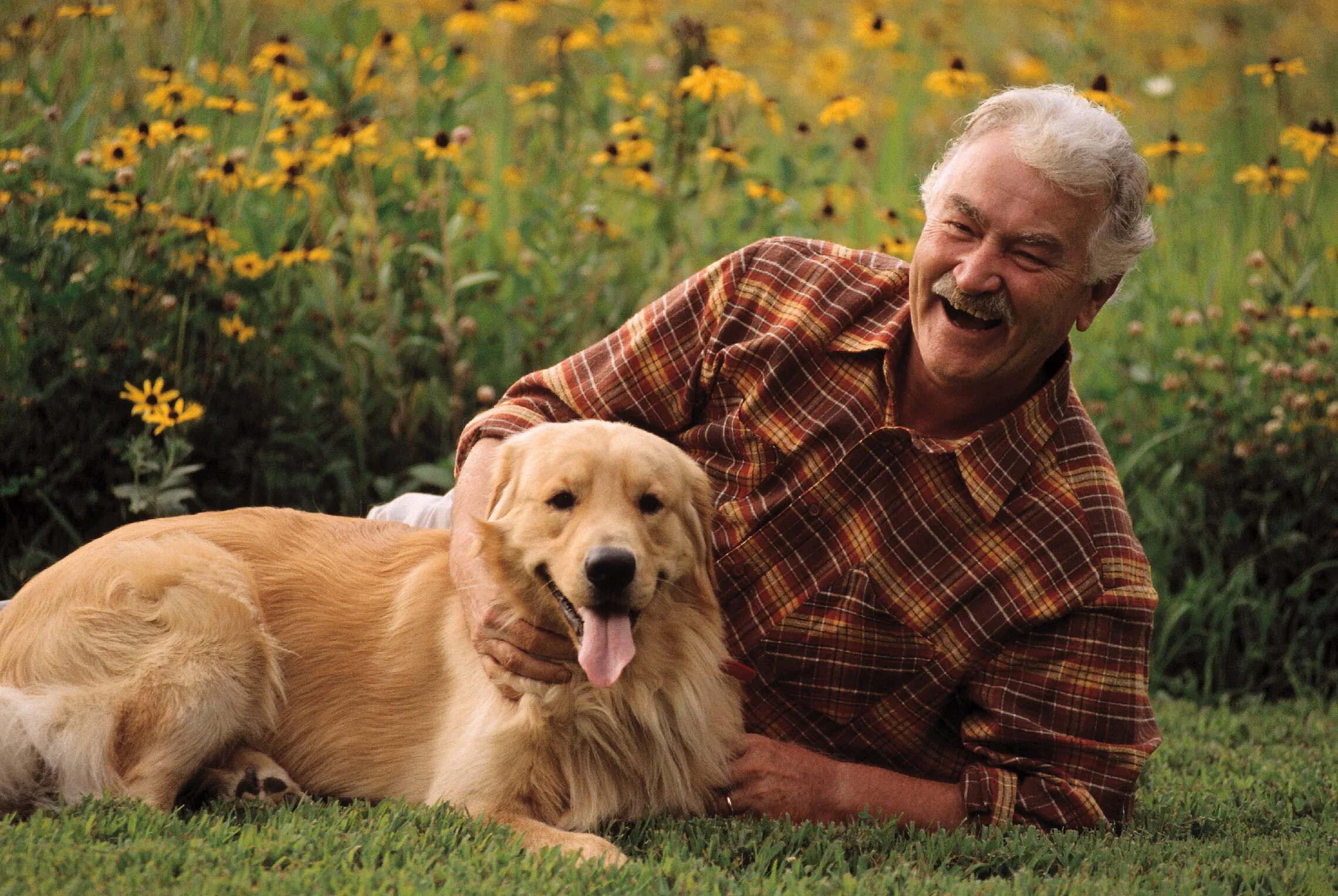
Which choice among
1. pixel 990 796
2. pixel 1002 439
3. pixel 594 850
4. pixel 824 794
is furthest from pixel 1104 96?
pixel 594 850

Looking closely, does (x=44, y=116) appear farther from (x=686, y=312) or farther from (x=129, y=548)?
(x=686, y=312)

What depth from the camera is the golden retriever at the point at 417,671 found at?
2688 millimetres

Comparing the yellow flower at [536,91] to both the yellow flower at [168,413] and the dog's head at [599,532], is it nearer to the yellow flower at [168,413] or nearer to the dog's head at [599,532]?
the yellow flower at [168,413]

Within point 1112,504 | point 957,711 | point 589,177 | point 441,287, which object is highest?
point 589,177

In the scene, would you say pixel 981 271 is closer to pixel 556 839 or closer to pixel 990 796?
pixel 990 796

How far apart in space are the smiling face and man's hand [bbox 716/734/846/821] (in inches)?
37.5

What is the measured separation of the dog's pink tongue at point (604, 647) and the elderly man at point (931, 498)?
0.16m

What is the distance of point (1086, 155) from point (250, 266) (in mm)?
2706

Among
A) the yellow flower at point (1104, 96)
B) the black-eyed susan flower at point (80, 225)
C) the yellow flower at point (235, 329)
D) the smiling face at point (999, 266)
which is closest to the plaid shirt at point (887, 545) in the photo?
the smiling face at point (999, 266)

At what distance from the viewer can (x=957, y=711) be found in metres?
3.17

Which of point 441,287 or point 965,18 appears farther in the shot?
point 965,18

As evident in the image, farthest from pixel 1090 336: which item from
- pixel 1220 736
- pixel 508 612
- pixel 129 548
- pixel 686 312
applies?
pixel 129 548

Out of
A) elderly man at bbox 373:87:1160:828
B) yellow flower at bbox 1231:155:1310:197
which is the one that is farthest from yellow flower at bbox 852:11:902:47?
elderly man at bbox 373:87:1160:828

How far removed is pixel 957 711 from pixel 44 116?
3254 millimetres
